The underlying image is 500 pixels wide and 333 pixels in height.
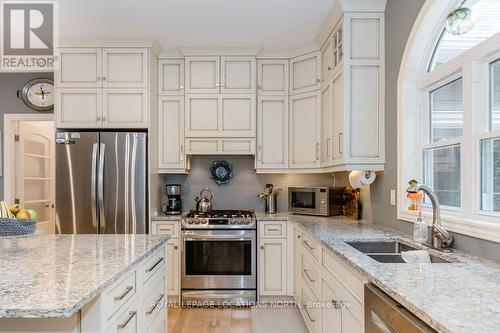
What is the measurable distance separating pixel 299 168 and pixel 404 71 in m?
1.54

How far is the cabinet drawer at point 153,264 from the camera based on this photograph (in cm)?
186

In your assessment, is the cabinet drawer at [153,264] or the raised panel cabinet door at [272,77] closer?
the cabinet drawer at [153,264]

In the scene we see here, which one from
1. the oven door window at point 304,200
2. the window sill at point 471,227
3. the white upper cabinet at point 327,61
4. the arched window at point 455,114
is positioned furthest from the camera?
the oven door window at point 304,200

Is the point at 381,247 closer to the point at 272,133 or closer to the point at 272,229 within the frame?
the point at 272,229


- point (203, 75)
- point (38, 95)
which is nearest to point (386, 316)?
point (203, 75)

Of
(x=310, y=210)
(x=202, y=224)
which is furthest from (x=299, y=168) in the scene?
(x=202, y=224)

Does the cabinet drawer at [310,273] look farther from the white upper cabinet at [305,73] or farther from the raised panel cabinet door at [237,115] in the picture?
the white upper cabinet at [305,73]

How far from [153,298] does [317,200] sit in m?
2.02

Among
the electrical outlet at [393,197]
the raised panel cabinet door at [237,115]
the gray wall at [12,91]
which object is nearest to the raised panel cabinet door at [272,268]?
the raised panel cabinet door at [237,115]

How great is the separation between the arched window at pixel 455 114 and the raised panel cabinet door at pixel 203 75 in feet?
6.39

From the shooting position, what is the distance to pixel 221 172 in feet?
13.4

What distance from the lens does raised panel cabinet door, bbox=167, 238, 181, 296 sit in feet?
11.5

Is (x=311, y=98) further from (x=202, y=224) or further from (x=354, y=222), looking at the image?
(x=202, y=224)

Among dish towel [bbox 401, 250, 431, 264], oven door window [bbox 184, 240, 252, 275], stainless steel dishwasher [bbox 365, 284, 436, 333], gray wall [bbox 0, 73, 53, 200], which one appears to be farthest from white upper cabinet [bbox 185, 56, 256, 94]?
stainless steel dishwasher [bbox 365, 284, 436, 333]
